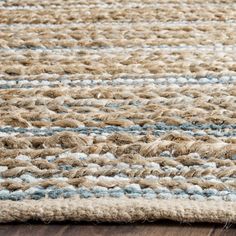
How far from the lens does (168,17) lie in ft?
3.80

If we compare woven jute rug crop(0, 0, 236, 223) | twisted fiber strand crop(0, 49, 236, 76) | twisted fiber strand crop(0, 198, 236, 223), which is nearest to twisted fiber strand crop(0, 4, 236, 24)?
Answer: woven jute rug crop(0, 0, 236, 223)

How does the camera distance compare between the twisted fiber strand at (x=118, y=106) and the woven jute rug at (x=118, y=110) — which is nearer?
the woven jute rug at (x=118, y=110)

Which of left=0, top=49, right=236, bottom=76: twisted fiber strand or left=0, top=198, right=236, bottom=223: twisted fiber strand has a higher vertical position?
left=0, top=49, right=236, bottom=76: twisted fiber strand

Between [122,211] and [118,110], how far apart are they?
227 millimetres

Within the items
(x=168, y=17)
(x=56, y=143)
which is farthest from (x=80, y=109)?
(x=168, y=17)

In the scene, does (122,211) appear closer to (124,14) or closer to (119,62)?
(119,62)

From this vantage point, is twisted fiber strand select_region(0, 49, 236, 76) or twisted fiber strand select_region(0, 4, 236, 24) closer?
twisted fiber strand select_region(0, 49, 236, 76)

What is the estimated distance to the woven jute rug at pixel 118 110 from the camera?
745 millimetres

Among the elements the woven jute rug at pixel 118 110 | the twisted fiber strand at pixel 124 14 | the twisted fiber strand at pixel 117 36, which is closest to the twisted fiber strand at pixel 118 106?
the woven jute rug at pixel 118 110

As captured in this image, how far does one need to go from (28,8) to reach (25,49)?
0.60ft

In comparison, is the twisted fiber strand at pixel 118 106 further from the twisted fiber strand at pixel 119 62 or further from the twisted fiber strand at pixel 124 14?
the twisted fiber strand at pixel 124 14

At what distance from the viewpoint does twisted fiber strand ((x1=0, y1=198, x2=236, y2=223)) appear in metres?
0.72

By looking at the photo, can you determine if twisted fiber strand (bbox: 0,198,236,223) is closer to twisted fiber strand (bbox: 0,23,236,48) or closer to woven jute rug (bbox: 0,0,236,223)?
woven jute rug (bbox: 0,0,236,223)

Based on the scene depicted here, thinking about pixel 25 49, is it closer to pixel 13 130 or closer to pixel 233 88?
pixel 13 130
